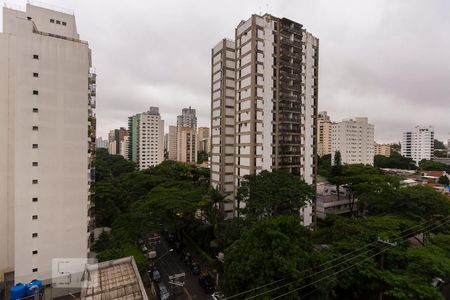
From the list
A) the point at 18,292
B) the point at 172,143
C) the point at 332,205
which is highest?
the point at 172,143

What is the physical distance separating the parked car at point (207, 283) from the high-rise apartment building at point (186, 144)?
94.5 metres

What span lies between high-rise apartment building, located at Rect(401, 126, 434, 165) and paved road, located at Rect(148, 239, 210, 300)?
140 meters

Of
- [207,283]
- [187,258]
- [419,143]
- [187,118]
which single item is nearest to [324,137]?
[419,143]

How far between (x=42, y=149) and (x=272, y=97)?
31.2 meters

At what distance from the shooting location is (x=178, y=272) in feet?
94.0

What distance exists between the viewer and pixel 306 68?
1661 inches

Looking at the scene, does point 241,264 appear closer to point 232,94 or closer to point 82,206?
point 82,206

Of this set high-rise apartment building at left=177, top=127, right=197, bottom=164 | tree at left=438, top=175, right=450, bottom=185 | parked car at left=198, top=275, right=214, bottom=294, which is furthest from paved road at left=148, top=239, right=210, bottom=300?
high-rise apartment building at left=177, top=127, right=197, bottom=164

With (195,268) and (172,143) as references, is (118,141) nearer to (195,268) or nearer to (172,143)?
(172,143)

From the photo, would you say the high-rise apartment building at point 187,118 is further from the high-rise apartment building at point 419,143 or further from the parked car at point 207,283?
the parked car at point 207,283

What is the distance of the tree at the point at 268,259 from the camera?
15084 mm

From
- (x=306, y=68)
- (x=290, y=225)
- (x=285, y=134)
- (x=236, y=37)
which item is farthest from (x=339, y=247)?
(x=236, y=37)

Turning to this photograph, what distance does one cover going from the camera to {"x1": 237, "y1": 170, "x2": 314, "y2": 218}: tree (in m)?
29.2

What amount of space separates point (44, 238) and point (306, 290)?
2355cm
